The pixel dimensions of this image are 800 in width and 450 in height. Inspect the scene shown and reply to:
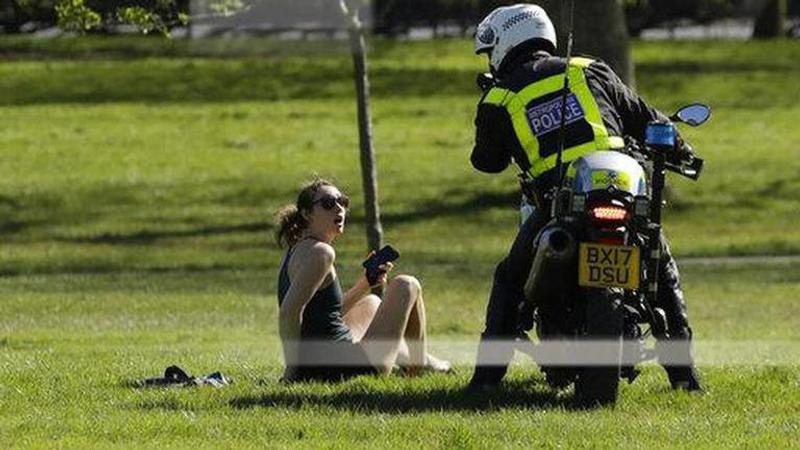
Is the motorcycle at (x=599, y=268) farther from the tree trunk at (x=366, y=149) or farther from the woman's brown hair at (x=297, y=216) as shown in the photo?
the tree trunk at (x=366, y=149)

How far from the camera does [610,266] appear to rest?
9.97m

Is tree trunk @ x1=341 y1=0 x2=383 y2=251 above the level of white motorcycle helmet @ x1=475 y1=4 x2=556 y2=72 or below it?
below

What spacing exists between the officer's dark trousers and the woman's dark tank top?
0.87 meters

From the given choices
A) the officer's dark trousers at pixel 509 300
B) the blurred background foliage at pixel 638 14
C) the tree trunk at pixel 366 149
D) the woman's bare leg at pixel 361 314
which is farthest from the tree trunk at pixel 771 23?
the officer's dark trousers at pixel 509 300

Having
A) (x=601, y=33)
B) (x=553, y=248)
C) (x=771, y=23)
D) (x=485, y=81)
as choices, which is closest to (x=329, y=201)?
(x=485, y=81)

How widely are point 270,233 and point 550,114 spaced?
21321 mm

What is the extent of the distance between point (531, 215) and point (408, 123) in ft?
109

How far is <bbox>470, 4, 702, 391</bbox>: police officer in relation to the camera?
10594 mm

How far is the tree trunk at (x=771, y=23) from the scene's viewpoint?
63.2m

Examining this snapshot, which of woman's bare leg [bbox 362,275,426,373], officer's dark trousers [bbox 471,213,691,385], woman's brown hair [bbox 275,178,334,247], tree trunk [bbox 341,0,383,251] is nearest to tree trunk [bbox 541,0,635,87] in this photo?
tree trunk [bbox 341,0,383,251]

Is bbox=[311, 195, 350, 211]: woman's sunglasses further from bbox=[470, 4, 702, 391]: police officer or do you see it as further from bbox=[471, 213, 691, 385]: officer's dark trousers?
bbox=[471, 213, 691, 385]: officer's dark trousers

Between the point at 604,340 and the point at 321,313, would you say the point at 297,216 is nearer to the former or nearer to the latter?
the point at 321,313

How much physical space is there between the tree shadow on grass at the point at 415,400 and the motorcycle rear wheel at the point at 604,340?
0.36 ft

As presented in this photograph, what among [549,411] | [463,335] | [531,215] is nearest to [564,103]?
[531,215]
